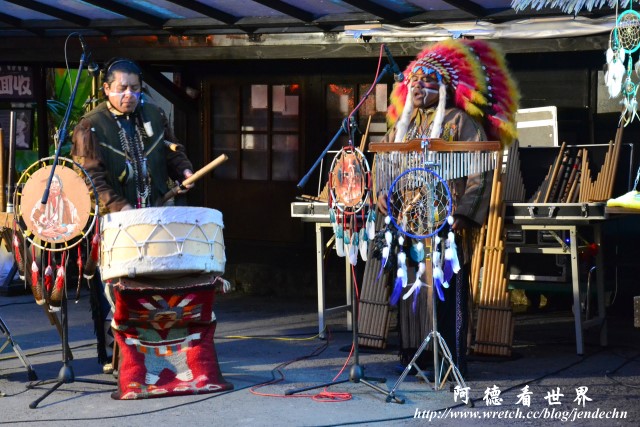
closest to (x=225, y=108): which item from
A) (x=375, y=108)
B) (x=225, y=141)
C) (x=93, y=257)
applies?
(x=225, y=141)

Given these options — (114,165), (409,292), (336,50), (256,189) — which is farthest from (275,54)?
(409,292)

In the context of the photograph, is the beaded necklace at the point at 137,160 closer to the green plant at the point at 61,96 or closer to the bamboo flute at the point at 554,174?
the bamboo flute at the point at 554,174

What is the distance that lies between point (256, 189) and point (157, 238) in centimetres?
489

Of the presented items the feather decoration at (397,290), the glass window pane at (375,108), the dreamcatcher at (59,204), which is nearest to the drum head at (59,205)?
the dreamcatcher at (59,204)

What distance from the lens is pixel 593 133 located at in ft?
31.1

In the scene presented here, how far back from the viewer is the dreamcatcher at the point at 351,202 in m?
6.62

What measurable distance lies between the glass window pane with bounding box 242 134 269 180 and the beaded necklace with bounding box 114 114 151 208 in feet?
13.2

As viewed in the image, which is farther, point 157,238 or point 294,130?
point 294,130

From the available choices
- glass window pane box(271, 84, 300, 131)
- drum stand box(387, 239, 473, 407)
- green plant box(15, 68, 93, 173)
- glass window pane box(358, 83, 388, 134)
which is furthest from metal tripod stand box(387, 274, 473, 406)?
green plant box(15, 68, 93, 173)

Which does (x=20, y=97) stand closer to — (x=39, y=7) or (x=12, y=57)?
(x=12, y=57)

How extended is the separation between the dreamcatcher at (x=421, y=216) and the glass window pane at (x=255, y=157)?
4.56 meters

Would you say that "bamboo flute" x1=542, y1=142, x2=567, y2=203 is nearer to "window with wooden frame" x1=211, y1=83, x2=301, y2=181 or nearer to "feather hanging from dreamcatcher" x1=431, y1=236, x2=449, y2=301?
"feather hanging from dreamcatcher" x1=431, y1=236, x2=449, y2=301

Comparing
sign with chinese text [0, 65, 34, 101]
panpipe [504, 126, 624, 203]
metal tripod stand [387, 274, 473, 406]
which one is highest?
sign with chinese text [0, 65, 34, 101]

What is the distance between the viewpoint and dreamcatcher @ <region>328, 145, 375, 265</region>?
6.62 meters
